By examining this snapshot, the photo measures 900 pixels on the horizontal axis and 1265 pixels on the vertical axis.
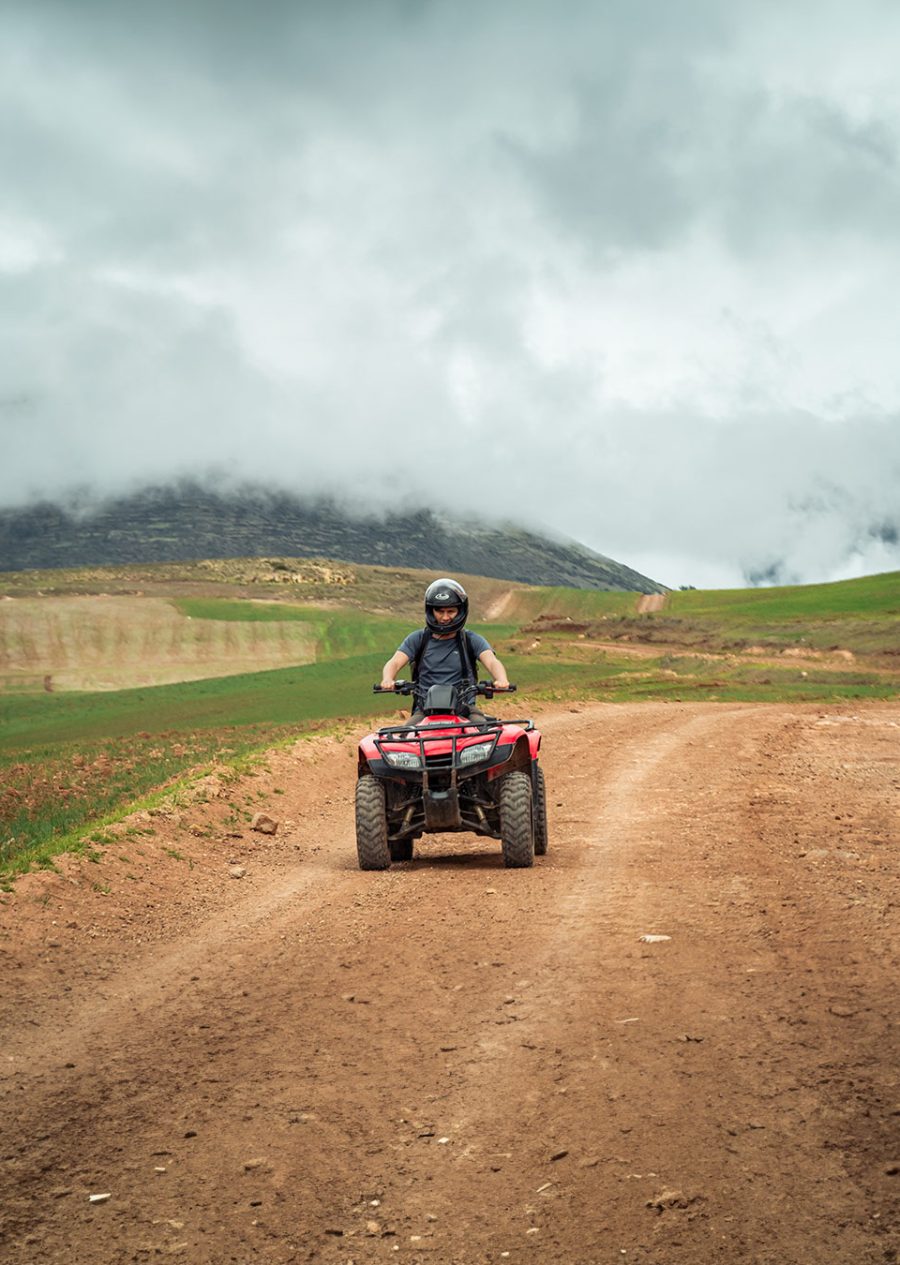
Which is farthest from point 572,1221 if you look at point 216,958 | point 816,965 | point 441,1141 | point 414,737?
point 414,737

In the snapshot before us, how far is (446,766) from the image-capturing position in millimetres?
11555

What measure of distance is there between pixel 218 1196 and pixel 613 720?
25.9 meters

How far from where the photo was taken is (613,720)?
29906 mm

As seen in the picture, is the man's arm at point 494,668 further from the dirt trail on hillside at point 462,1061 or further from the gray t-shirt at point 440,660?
the dirt trail on hillside at point 462,1061

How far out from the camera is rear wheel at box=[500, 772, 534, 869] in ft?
37.3

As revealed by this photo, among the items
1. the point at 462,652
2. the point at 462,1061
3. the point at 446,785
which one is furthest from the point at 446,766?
the point at 462,1061

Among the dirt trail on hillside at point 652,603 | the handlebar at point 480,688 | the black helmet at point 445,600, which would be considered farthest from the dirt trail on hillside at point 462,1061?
the dirt trail on hillside at point 652,603

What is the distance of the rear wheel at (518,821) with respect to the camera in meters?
11.4

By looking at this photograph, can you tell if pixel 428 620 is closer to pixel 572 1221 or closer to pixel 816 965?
pixel 816 965

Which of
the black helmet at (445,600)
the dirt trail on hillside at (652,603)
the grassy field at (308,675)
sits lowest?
the grassy field at (308,675)

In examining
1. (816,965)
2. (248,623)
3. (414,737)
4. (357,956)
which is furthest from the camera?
(248,623)

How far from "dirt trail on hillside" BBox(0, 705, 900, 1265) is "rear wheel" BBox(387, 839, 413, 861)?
0.59 metres

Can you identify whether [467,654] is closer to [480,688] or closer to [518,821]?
[480,688]

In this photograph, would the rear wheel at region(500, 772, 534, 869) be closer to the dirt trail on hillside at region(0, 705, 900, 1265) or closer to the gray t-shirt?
the dirt trail on hillside at region(0, 705, 900, 1265)
